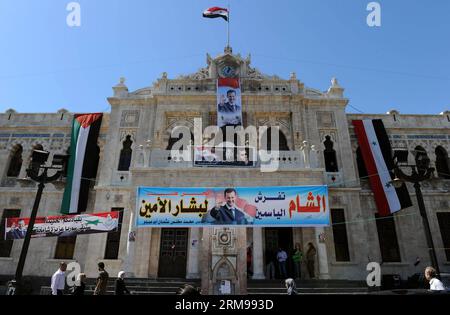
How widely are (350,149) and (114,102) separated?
13046 mm

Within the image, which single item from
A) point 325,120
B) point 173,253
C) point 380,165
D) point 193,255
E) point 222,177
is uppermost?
point 325,120

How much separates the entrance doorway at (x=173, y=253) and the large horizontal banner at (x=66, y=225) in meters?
2.29

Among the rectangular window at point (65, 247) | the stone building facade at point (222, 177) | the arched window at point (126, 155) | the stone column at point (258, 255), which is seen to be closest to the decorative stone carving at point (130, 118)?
the stone building facade at point (222, 177)

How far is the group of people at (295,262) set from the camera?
13.4 meters

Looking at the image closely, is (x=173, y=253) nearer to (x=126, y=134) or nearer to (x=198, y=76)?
(x=126, y=134)

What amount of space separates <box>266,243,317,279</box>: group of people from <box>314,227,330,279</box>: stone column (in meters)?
0.22

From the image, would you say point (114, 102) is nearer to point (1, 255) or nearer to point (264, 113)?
point (264, 113)

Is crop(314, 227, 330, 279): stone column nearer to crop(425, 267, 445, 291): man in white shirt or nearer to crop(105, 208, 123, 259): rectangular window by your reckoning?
crop(425, 267, 445, 291): man in white shirt

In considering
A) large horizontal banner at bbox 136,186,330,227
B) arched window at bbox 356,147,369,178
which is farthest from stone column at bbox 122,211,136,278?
arched window at bbox 356,147,369,178

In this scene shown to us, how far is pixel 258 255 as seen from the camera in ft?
44.7

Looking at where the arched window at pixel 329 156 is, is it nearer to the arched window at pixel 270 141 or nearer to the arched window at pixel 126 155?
the arched window at pixel 270 141

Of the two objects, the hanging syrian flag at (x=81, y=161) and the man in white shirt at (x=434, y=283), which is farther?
the hanging syrian flag at (x=81, y=161)

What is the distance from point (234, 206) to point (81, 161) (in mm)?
8936

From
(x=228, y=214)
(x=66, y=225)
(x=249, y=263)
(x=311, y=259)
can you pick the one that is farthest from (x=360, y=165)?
(x=66, y=225)
